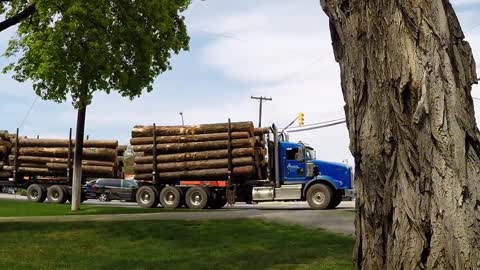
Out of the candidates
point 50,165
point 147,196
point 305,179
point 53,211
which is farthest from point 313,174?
point 50,165

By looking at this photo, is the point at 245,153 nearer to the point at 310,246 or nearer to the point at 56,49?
the point at 56,49

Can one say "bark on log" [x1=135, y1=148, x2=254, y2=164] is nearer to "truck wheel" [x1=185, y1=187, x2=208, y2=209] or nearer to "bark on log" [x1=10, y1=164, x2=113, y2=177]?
"truck wheel" [x1=185, y1=187, x2=208, y2=209]

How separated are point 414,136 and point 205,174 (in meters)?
25.2

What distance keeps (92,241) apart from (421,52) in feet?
34.8

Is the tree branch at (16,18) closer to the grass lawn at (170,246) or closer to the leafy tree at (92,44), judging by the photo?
the leafy tree at (92,44)

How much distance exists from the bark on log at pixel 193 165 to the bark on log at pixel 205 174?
0.20 m

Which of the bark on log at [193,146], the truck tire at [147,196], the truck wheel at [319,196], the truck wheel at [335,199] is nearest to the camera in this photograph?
the truck wheel at [319,196]

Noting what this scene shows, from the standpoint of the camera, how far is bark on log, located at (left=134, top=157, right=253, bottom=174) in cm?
2730

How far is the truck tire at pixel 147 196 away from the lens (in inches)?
1148

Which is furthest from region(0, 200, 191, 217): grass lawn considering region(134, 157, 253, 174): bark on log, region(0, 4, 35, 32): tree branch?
region(0, 4, 35, 32): tree branch

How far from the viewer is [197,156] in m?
28.3

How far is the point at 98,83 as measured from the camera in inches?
667

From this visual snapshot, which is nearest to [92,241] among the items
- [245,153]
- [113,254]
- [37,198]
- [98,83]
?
[113,254]

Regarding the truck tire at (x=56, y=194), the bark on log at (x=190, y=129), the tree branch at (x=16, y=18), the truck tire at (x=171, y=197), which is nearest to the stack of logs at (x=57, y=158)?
the truck tire at (x=56, y=194)
